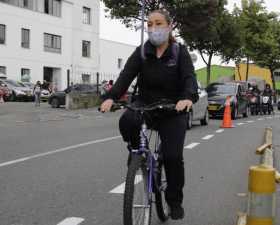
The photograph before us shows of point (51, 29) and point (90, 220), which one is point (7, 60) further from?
point (90, 220)

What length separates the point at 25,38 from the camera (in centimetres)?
4712

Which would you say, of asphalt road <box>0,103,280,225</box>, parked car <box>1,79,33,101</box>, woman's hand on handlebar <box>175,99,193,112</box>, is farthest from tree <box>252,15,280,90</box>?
woman's hand on handlebar <box>175,99,193,112</box>

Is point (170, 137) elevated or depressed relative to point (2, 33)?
depressed

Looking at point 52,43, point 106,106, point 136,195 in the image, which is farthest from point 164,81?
point 52,43

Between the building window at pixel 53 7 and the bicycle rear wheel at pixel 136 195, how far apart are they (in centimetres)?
4681

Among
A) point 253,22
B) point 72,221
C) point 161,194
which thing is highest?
point 253,22

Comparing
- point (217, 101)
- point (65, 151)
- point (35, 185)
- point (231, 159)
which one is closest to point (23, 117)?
point (217, 101)

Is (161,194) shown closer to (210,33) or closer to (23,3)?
(210,33)

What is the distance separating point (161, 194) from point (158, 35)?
145cm

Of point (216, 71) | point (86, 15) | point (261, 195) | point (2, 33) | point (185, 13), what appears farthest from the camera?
point (216, 71)

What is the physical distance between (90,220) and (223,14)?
33.5 metres

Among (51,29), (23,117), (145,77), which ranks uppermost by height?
(51,29)

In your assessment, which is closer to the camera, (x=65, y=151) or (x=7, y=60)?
(x=65, y=151)

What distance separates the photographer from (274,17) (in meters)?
48.9
